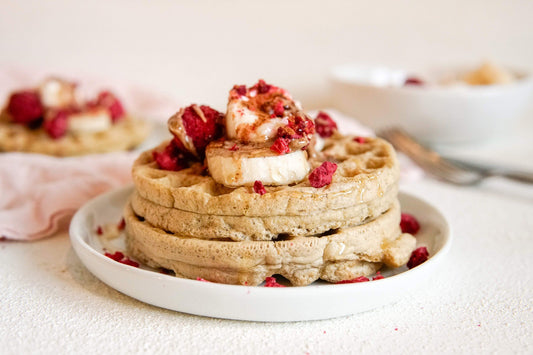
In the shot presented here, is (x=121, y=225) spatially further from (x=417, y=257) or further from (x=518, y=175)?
(x=518, y=175)

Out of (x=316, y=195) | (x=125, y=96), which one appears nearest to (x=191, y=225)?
(x=316, y=195)

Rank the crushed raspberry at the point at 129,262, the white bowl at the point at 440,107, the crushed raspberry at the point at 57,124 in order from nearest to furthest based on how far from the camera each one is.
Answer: the crushed raspberry at the point at 129,262, the crushed raspberry at the point at 57,124, the white bowl at the point at 440,107

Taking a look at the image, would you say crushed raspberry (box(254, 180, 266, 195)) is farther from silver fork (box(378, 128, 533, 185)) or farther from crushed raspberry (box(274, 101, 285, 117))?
silver fork (box(378, 128, 533, 185))

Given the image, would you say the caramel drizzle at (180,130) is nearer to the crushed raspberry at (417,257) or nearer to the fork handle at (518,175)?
the crushed raspberry at (417,257)

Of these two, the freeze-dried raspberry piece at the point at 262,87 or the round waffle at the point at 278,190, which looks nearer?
the round waffle at the point at 278,190

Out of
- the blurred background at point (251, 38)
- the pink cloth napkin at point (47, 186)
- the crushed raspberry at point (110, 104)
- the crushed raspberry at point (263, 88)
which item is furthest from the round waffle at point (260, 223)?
the blurred background at point (251, 38)

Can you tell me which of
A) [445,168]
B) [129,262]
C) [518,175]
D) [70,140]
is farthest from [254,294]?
[70,140]
